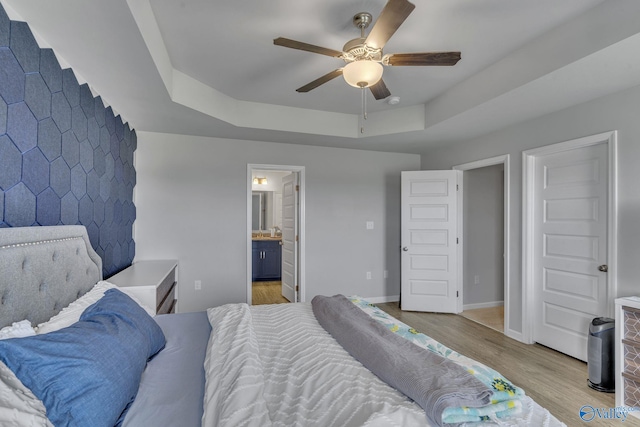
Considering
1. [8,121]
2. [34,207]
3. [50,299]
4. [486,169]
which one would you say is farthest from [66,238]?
[486,169]

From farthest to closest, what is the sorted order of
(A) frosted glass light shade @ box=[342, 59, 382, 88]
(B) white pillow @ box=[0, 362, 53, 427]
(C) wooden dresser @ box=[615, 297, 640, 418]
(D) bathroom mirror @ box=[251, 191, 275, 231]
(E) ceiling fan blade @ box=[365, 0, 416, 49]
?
(D) bathroom mirror @ box=[251, 191, 275, 231] < (C) wooden dresser @ box=[615, 297, 640, 418] < (A) frosted glass light shade @ box=[342, 59, 382, 88] < (E) ceiling fan blade @ box=[365, 0, 416, 49] < (B) white pillow @ box=[0, 362, 53, 427]

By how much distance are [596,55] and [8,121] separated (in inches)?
132

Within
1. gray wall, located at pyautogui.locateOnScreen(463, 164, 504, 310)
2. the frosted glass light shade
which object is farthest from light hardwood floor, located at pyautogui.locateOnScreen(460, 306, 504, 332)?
the frosted glass light shade

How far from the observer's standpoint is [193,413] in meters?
1.07

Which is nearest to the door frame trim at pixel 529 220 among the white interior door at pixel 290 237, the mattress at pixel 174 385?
the white interior door at pixel 290 237

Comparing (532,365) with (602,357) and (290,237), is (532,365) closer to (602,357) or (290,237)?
(602,357)

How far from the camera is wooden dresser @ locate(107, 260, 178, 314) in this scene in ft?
7.67

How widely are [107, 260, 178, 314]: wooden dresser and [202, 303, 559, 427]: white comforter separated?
3.36ft

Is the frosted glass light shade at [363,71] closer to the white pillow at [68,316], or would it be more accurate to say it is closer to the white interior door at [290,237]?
the white pillow at [68,316]

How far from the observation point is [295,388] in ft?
3.81

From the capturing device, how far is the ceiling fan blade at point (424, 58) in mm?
1894

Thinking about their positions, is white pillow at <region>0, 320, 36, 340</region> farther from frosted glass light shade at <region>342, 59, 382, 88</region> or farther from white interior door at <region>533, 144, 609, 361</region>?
white interior door at <region>533, 144, 609, 361</region>

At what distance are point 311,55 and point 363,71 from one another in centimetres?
76

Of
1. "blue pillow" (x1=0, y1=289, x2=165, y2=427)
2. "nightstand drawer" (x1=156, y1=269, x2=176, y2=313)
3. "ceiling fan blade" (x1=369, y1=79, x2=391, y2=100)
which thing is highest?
"ceiling fan blade" (x1=369, y1=79, x2=391, y2=100)
